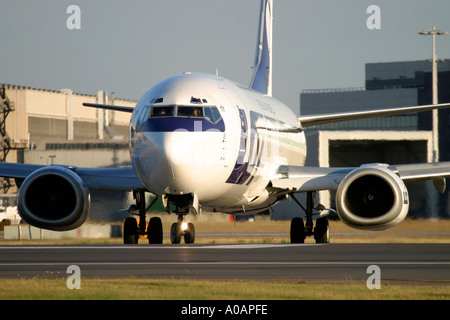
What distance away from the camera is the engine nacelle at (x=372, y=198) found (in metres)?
23.8

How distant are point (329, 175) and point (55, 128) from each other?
79.4 m

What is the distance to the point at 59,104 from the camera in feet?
342

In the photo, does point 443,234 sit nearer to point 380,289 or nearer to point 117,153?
point 380,289

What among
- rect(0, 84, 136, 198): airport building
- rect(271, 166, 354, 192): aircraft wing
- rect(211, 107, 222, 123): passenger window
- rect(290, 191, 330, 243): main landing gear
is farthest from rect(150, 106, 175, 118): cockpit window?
rect(0, 84, 136, 198): airport building

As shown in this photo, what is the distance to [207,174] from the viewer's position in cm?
2266

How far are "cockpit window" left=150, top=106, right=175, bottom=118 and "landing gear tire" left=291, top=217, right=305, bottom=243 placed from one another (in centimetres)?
827

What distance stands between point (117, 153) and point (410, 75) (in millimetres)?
71735

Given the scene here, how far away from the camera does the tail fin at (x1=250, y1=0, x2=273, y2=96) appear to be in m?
38.5

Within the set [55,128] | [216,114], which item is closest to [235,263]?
[216,114]

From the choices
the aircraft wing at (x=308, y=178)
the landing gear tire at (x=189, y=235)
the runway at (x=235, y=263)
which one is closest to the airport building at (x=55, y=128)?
the aircraft wing at (x=308, y=178)

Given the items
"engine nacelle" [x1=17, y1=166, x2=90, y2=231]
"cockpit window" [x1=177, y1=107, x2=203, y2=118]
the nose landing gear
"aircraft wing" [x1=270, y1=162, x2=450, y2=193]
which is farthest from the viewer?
the nose landing gear

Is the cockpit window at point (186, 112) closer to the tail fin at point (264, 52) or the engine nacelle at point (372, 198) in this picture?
the engine nacelle at point (372, 198)

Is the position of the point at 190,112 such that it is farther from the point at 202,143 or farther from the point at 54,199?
the point at 54,199

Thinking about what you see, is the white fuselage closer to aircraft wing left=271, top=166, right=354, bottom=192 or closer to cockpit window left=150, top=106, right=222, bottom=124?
cockpit window left=150, top=106, right=222, bottom=124
